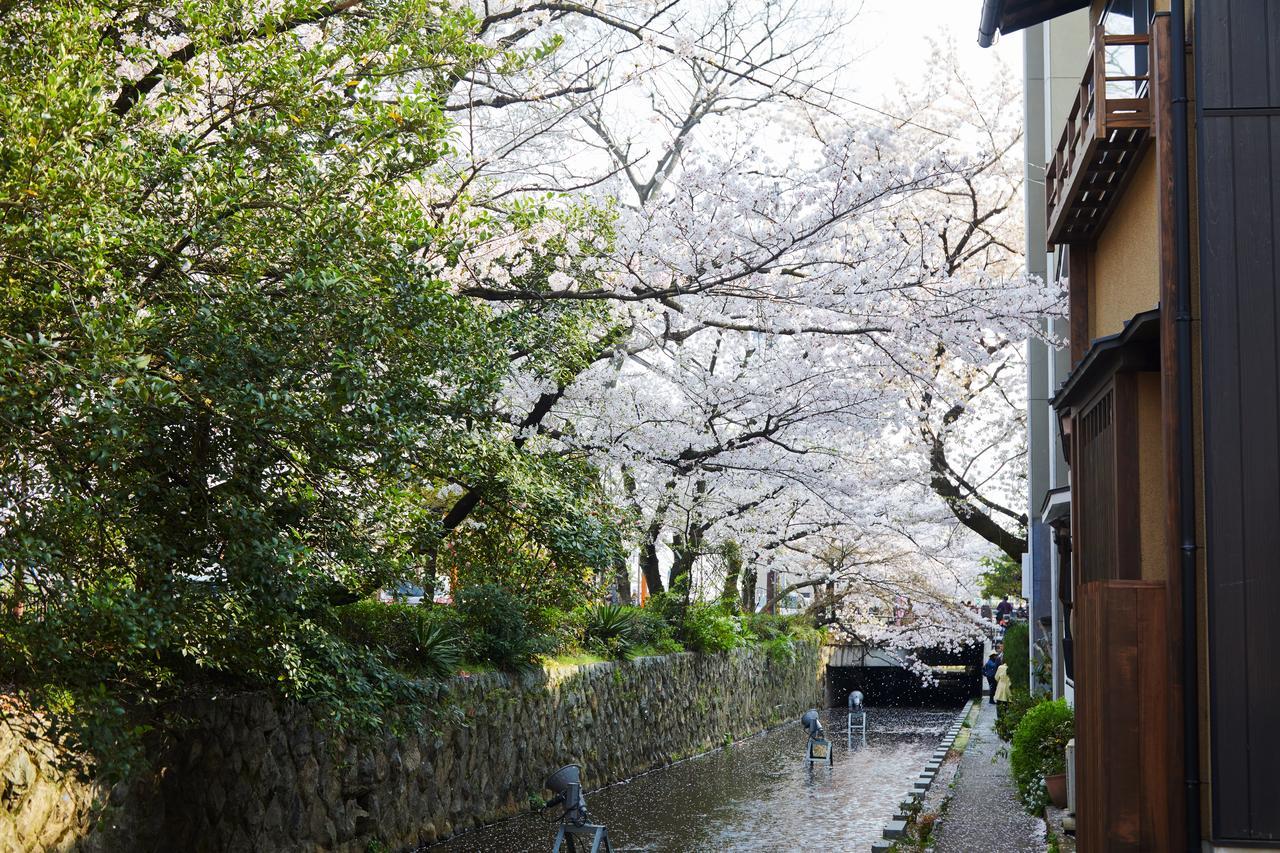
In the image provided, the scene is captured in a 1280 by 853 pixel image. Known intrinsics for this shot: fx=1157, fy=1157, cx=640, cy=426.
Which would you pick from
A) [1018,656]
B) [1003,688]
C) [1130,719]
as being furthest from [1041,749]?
[1003,688]

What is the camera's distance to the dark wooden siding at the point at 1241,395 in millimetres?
5945

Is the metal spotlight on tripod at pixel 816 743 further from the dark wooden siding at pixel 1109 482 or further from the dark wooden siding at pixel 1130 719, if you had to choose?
the dark wooden siding at pixel 1130 719

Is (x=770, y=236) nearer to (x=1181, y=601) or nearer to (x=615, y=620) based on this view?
(x=1181, y=601)

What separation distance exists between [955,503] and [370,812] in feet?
36.5

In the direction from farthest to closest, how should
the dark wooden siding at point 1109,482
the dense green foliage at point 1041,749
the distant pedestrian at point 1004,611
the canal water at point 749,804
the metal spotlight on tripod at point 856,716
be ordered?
1. the distant pedestrian at point 1004,611
2. the metal spotlight on tripod at point 856,716
3. the canal water at point 749,804
4. the dense green foliage at point 1041,749
5. the dark wooden siding at point 1109,482

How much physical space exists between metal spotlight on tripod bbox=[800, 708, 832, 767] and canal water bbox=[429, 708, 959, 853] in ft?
0.85

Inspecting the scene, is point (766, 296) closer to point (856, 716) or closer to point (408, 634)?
point (408, 634)

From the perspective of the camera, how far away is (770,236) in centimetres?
948

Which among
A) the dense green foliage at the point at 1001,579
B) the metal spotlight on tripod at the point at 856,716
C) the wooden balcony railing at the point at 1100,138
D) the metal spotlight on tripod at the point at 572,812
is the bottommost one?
the metal spotlight on tripod at the point at 856,716

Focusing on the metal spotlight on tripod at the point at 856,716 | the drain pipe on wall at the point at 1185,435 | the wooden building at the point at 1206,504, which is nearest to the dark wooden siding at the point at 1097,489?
the wooden building at the point at 1206,504

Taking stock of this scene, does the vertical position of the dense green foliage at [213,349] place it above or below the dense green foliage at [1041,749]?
above

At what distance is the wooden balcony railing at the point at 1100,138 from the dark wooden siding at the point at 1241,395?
26.5 inches

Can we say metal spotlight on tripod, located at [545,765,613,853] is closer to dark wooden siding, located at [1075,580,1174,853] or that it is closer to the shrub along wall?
the shrub along wall

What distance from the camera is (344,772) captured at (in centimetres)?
1080
